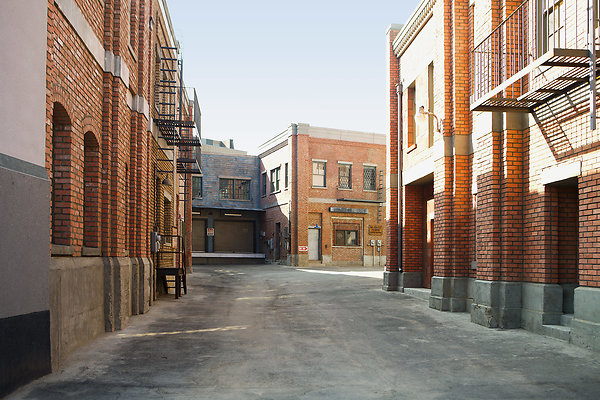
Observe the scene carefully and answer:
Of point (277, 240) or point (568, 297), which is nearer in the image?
point (568, 297)

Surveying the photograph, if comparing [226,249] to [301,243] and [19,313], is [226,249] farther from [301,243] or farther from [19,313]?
[19,313]

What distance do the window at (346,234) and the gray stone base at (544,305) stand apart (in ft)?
84.1

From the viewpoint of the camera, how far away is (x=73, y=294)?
7.60 m

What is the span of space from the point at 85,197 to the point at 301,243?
24386 millimetres

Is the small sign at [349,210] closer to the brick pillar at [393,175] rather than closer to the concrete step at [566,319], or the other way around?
the brick pillar at [393,175]

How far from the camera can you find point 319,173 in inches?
1384

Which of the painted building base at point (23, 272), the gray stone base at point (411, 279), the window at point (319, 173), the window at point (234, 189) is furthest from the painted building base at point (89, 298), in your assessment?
the window at point (234, 189)

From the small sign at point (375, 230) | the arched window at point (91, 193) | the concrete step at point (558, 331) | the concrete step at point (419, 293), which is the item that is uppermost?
the arched window at point (91, 193)

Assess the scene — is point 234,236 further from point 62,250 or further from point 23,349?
point 23,349

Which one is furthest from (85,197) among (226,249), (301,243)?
(226,249)

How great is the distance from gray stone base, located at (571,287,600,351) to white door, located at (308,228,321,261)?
2654cm

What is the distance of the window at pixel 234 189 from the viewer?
40406mm

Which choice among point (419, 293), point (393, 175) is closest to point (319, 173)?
point (393, 175)

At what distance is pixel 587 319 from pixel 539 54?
4601 millimetres
